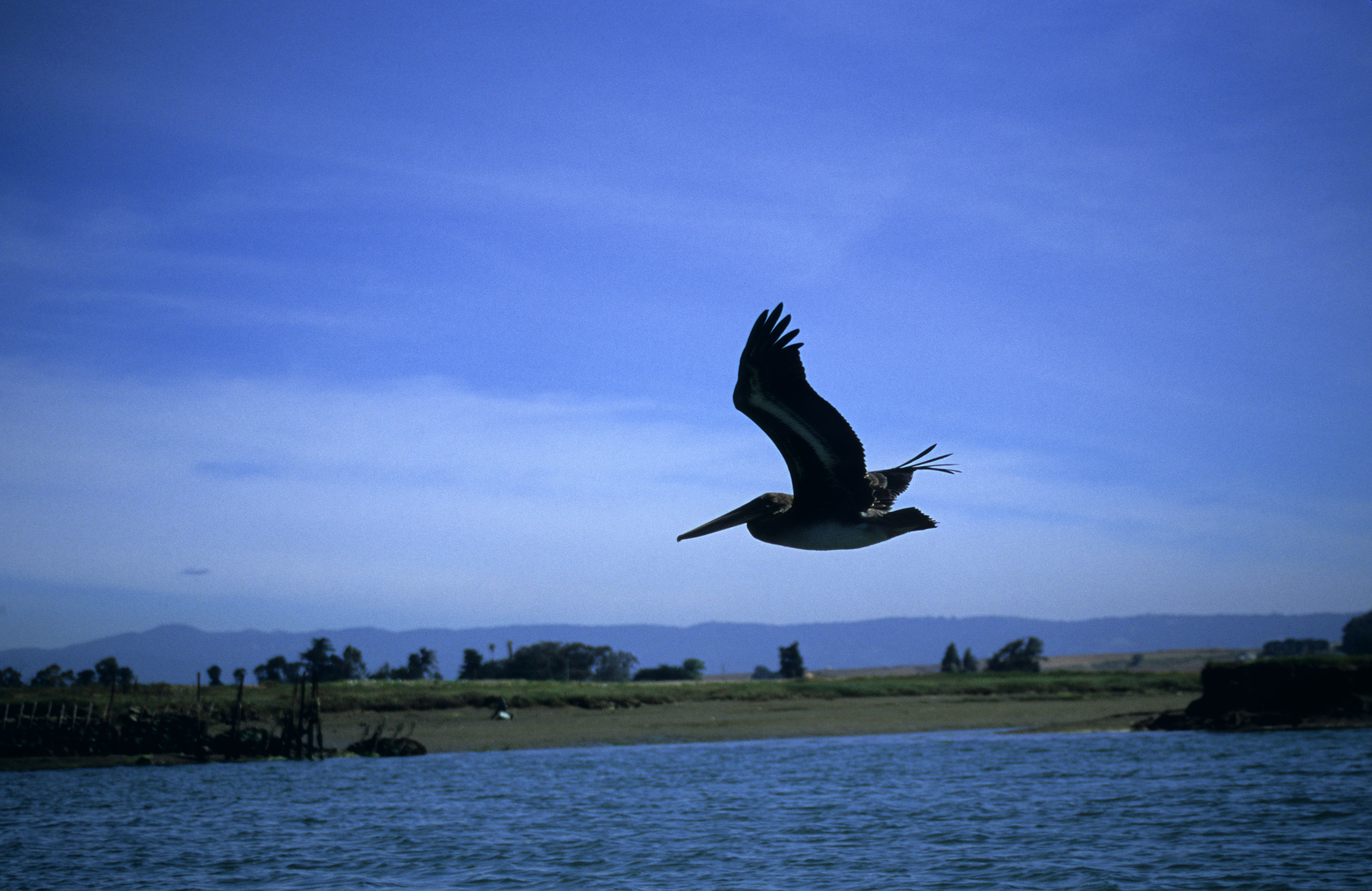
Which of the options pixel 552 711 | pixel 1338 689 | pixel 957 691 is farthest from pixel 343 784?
pixel 957 691

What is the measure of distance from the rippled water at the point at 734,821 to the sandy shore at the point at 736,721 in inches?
225

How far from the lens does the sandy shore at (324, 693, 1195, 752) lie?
45.5 m

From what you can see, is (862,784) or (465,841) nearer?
(465,841)

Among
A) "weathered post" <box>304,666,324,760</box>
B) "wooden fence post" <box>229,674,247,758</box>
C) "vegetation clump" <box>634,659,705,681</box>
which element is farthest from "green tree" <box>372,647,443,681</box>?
"weathered post" <box>304,666,324,760</box>

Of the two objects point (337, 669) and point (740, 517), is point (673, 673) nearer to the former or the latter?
point (337, 669)

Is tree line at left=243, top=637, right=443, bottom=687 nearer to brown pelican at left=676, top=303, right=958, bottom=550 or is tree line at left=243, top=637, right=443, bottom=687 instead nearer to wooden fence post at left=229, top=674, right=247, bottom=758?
wooden fence post at left=229, top=674, right=247, bottom=758

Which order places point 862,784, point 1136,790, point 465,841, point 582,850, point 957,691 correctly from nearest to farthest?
point 582,850 < point 465,841 < point 1136,790 < point 862,784 < point 957,691

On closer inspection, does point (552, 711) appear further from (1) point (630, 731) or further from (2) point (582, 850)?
(2) point (582, 850)

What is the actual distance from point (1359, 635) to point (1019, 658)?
3546cm

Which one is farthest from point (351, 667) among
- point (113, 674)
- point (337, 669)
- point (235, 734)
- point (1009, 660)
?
point (1009, 660)

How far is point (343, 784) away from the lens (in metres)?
33.9

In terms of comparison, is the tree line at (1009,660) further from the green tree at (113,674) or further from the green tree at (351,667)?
the green tree at (113,674)

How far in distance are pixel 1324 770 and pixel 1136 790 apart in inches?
242

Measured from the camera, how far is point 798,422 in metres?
8.02
